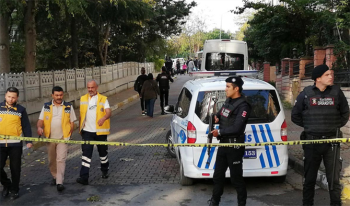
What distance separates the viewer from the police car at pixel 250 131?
6.28m

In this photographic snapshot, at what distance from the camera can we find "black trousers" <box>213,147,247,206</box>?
5105 mm

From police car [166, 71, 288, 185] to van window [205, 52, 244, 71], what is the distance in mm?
11384

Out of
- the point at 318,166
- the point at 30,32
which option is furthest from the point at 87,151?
the point at 30,32

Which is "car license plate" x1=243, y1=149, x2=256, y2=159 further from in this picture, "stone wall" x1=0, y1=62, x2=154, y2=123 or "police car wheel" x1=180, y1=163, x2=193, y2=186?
"stone wall" x1=0, y1=62, x2=154, y2=123

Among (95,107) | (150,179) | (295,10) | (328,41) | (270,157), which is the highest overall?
(295,10)

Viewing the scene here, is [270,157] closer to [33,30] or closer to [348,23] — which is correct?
[348,23]

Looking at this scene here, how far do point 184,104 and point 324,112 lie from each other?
8.99 feet

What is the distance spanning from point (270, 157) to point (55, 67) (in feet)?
79.4

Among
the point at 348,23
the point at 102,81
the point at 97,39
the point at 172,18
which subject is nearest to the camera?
the point at 348,23

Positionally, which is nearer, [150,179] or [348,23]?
[150,179]

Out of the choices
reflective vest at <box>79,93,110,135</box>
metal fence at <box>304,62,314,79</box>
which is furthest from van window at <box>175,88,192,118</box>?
metal fence at <box>304,62,314,79</box>

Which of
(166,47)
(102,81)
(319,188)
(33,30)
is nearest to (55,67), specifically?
(102,81)

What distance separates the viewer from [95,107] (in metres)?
7.08

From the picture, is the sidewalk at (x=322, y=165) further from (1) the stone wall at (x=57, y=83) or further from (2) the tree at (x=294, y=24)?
(2) the tree at (x=294, y=24)
